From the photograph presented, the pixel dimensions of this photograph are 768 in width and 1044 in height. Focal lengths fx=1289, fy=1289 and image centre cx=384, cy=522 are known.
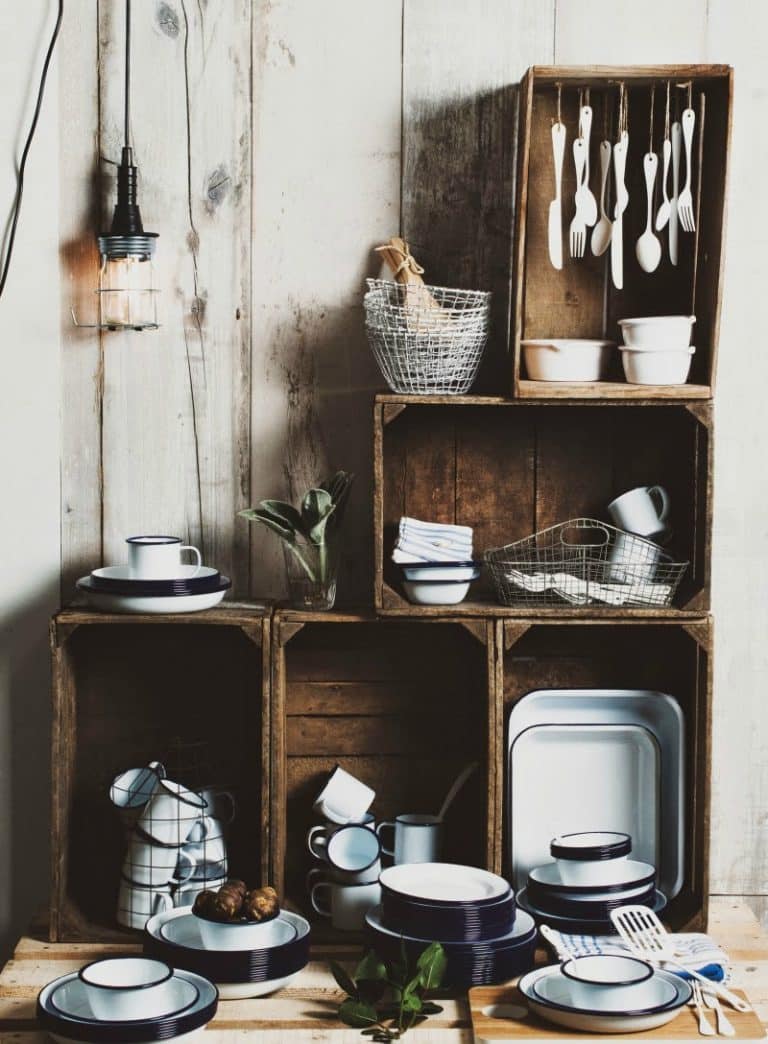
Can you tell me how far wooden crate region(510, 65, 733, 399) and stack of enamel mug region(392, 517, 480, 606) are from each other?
0.94 ft

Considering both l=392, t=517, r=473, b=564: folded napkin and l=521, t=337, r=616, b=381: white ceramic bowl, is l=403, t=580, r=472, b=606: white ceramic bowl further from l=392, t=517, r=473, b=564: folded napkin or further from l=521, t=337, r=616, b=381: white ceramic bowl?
l=521, t=337, r=616, b=381: white ceramic bowl

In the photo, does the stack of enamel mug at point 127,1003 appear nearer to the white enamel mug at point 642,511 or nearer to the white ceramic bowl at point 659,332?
the white enamel mug at point 642,511

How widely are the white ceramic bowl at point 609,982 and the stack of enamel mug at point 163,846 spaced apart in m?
0.68

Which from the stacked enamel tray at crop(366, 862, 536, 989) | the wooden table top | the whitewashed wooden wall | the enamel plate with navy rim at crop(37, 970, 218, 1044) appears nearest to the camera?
the enamel plate with navy rim at crop(37, 970, 218, 1044)

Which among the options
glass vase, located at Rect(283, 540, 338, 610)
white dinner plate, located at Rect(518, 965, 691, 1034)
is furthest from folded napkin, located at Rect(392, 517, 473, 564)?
white dinner plate, located at Rect(518, 965, 691, 1034)

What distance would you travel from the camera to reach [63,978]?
1.85m

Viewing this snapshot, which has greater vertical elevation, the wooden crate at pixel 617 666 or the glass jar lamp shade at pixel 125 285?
the glass jar lamp shade at pixel 125 285

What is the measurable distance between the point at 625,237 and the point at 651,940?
46.8 inches

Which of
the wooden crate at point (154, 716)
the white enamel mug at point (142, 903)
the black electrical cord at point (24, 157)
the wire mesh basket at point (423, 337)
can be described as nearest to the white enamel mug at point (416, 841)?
the wooden crate at point (154, 716)

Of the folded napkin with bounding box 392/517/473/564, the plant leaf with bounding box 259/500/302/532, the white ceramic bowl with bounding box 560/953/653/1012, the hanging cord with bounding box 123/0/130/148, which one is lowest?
the white ceramic bowl with bounding box 560/953/653/1012

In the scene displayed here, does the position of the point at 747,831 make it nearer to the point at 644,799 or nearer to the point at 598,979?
the point at 644,799

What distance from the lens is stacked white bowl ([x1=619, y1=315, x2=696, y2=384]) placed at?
2.13 meters

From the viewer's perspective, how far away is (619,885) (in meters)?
2.10

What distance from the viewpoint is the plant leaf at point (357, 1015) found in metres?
1.82
